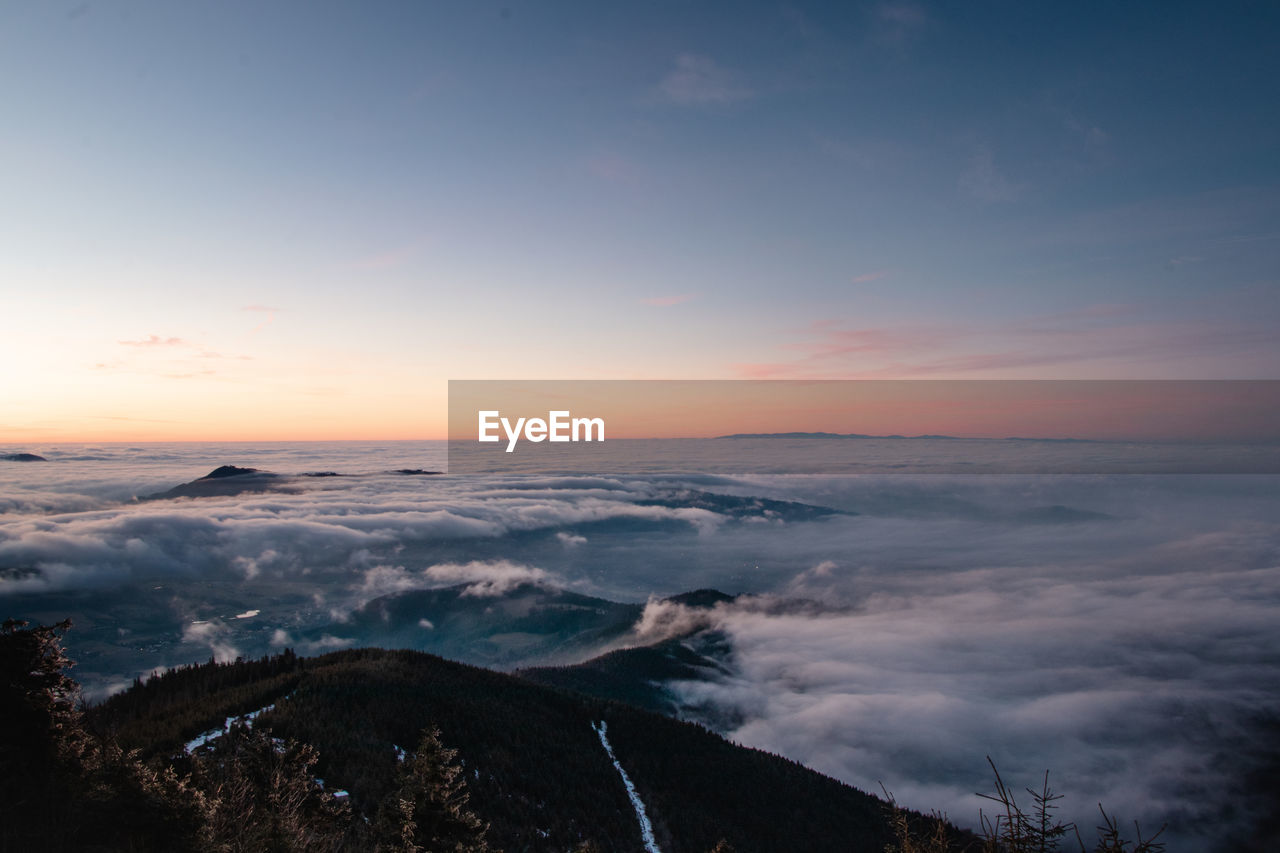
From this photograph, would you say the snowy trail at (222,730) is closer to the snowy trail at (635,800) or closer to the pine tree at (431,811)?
the pine tree at (431,811)

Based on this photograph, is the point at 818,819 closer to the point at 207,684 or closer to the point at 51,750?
the point at 207,684

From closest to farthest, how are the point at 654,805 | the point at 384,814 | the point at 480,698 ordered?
1. the point at 384,814
2. the point at 654,805
3. the point at 480,698

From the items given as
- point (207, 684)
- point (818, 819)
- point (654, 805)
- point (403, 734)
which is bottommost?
point (818, 819)

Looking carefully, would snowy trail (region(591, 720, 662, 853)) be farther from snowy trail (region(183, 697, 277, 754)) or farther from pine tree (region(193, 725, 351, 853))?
pine tree (region(193, 725, 351, 853))

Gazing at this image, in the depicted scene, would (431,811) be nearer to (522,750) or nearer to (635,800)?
(522,750)

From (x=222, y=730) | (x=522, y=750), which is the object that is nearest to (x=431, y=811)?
(x=222, y=730)

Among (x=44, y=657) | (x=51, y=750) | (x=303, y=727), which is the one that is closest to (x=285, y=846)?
(x=51, y=750)

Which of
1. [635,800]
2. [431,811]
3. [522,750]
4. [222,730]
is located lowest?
[635,800]

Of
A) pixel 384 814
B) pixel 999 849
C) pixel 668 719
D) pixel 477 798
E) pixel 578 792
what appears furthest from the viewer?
pixel 668 719

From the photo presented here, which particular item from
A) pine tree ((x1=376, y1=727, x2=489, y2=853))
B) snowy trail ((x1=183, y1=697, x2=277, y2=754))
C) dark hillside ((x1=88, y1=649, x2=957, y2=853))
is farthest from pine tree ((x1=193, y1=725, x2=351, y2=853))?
dark hillside ((x1=88, y1=649, x2=957, y2=853))
